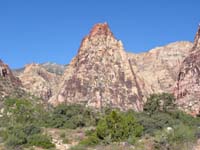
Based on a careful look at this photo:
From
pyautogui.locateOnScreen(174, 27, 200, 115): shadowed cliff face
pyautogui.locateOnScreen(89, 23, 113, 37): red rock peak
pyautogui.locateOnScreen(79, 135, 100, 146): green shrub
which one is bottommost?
pyautogui.locateOnScreen(79, 135, 100, 146): green shrub

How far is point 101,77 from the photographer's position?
76812mm

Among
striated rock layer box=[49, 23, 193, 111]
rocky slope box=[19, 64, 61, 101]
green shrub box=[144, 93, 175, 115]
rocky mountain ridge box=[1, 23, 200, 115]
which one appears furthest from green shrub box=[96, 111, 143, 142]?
rocky slope box=[19, 64, 61, 101]

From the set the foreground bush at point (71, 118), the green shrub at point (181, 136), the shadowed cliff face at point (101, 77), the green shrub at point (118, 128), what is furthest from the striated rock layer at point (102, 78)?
the green shrub at point (181, 136)

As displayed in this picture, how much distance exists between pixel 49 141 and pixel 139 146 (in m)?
6.40

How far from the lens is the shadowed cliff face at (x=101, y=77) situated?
73.4m

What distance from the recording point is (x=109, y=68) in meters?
77.9

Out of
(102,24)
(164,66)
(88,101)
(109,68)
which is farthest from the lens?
(164,66)

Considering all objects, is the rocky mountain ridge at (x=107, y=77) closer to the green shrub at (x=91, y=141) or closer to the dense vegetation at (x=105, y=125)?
the dense vegetation at (x=105, y=125)

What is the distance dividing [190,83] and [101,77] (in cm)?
1941

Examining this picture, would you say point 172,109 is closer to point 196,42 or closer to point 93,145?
point 93,145

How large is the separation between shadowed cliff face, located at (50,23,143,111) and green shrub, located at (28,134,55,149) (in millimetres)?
41313

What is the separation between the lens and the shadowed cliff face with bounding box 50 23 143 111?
73438mm

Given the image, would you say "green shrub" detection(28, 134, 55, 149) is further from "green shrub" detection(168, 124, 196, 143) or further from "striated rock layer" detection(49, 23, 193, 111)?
"striated rock layer" detection(49, 23, 193, 111)

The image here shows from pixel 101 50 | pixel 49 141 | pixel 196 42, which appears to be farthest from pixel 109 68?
pixel 49 141
